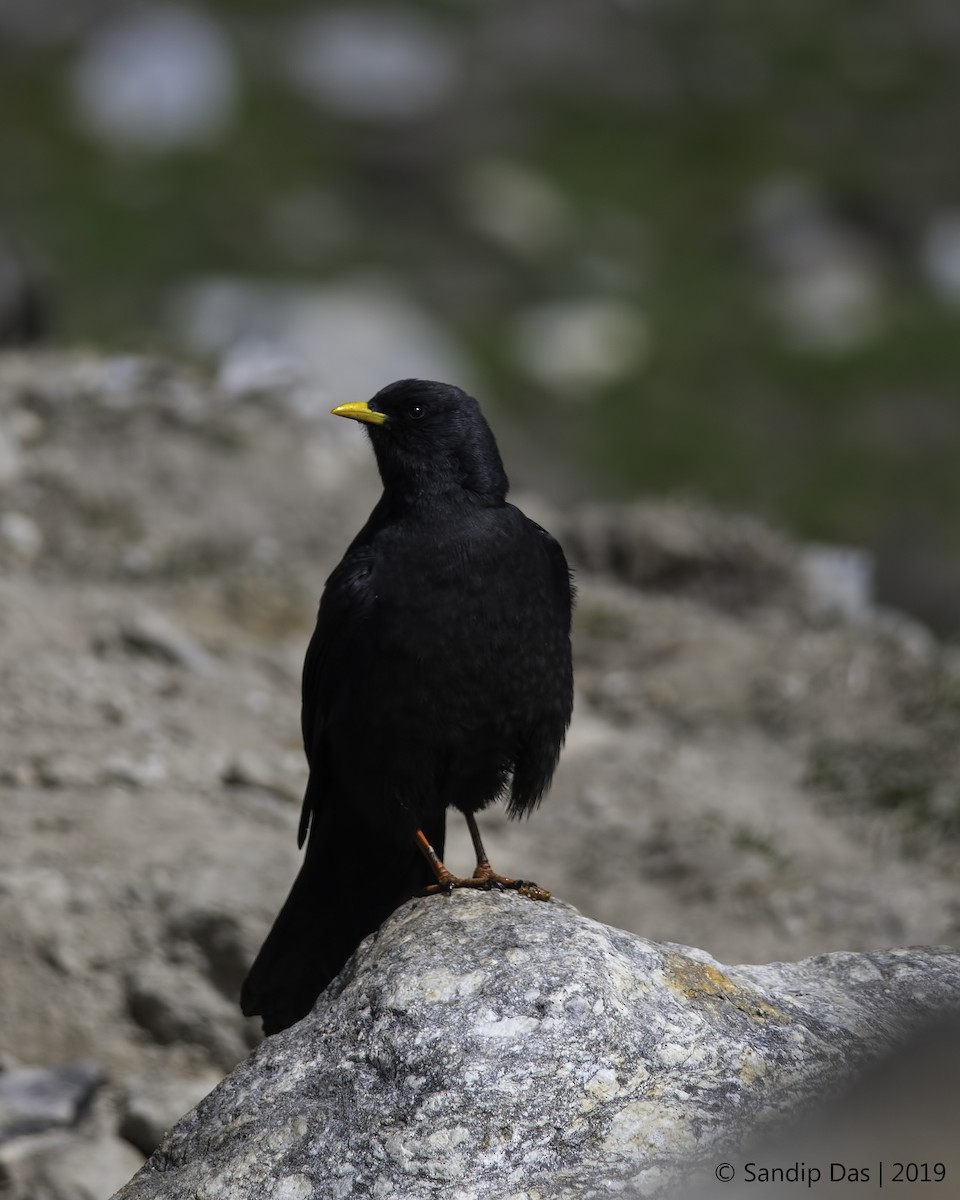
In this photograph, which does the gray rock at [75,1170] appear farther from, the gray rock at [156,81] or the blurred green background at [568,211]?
the gray rock at [156,81]

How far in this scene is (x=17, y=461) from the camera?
399 inches

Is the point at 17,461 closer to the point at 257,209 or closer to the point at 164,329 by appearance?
the point at 164,329

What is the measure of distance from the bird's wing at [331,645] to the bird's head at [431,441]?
1.00 ft

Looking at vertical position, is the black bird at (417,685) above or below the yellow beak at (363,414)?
below

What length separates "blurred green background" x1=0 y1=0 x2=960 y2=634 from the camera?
2200 cm

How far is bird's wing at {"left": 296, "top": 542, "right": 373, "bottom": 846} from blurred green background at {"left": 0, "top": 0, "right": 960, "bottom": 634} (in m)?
12.4

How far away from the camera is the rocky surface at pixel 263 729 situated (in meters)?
6.69

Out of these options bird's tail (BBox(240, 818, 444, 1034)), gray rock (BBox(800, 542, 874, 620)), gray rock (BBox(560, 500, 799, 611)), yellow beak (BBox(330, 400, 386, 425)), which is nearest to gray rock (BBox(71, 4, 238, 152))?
gray rock (BBox(800, 542, 874, 620))

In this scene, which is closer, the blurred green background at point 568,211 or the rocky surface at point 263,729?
the rocky surface at point 263,729

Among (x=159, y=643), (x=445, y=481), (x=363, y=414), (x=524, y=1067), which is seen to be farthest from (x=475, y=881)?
(x=159, y=643)

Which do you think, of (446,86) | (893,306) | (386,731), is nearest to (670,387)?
(893,306)

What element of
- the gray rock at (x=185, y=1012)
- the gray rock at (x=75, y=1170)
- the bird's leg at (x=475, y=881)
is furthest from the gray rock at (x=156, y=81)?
the bird's leg at (x=475, y=881)

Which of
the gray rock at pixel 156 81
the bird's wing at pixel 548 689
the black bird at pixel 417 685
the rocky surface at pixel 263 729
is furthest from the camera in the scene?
the gray rock at pixel 156 81

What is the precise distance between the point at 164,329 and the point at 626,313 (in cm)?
699
